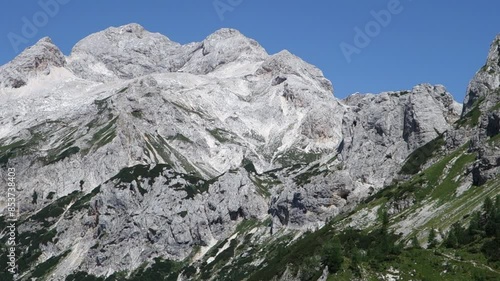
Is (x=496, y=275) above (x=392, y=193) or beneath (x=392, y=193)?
beneath

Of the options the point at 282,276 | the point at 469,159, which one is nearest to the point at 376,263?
the point at 282,276

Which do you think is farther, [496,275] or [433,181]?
[433,181]

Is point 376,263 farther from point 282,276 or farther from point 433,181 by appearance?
point 433,181

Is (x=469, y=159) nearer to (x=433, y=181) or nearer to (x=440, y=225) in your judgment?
(x=433, y=181)

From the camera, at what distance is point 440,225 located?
131250 millimetres

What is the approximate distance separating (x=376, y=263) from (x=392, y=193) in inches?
4753

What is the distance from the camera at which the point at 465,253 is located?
76.1m

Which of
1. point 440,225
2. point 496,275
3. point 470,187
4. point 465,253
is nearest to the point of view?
point 496,275

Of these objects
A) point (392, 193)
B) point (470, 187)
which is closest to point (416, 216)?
point (470, 187)

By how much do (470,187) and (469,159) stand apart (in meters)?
19.0

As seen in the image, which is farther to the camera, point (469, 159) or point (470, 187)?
point (469, 159)

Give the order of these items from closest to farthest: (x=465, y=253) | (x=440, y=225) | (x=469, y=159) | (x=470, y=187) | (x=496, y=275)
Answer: (x=496, y=275) < (x=465, y=253) < (x=440, y=225) < (x=470, y=187) < (x=469, y=159)

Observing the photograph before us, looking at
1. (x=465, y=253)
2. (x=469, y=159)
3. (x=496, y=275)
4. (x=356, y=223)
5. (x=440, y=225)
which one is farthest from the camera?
(x=356, y=223)

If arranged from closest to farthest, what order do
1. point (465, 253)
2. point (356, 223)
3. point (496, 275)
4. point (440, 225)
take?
point (496, 275), point (465, 253), point (440, 225), point (356, 223)
